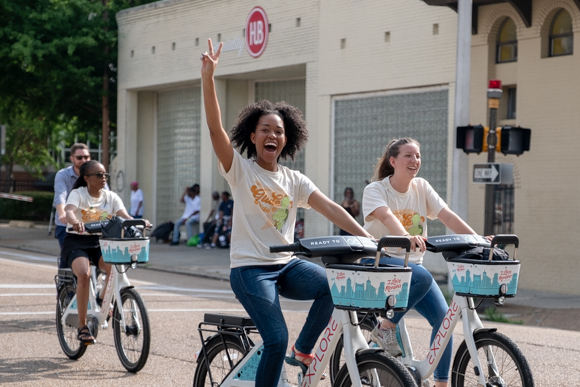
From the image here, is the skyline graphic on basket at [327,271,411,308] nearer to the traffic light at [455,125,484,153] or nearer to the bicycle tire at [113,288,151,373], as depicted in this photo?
the bicycle tire at [113,288,151,373]

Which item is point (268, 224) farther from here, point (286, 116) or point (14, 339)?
point (14, 339)

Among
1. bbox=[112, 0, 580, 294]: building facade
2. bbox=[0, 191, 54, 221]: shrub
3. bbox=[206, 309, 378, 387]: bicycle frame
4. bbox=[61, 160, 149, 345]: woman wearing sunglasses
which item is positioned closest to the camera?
bbox=[206, 309, 378, 387]: bicycle frame

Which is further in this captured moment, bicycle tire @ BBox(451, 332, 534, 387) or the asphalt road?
the asphalt road

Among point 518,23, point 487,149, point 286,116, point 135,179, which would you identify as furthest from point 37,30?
point 286,116

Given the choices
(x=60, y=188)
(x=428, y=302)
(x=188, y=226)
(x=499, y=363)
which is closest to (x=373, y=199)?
(x=428, y=302)

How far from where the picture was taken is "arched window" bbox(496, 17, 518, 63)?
17078mm

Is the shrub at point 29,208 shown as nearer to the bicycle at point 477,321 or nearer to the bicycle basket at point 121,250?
the bicycle basket at point 121,250

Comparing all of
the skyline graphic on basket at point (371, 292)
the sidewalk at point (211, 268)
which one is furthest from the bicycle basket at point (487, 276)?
the sidewalk at point (211, 268)

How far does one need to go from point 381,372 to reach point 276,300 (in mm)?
758

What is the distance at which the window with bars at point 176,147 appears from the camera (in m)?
27.1

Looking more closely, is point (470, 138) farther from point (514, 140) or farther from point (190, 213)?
point (190, 213)

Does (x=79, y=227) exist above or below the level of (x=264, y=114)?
below

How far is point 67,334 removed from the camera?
8430 millimetres

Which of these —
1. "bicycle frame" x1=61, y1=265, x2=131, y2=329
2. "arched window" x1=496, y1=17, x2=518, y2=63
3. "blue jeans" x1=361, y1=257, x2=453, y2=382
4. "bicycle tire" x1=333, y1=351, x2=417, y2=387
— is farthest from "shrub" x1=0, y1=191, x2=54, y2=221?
"bicycle tire" x1=333, y1=351, x2=417, y2=387
